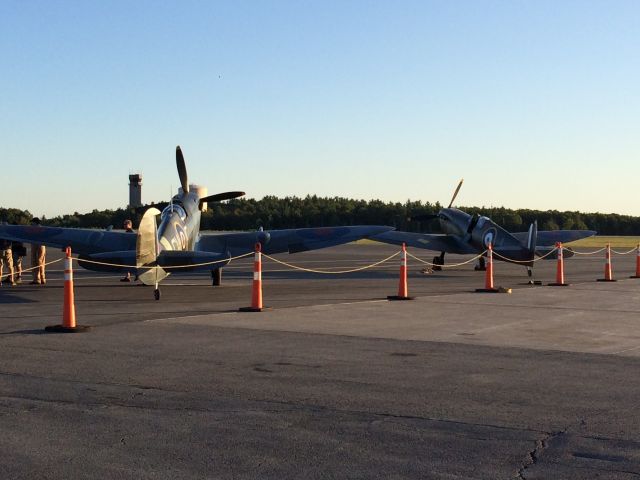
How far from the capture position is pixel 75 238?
24.5 m

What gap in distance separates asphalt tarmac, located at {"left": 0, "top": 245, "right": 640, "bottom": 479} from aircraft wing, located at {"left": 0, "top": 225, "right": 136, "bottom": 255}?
880 centimetres

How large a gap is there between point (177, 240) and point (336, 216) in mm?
92390

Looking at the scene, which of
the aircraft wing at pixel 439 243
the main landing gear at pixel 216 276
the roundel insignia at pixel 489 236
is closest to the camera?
the main landing gear at pixel 216 276

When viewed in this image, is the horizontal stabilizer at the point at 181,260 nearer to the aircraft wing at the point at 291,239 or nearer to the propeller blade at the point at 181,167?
the aircraft wing at the point at 291,239

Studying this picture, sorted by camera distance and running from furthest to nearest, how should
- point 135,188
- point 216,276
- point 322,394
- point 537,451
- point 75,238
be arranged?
point 135,188, point 75,238, point 216,276, point 322,394, point 537,451

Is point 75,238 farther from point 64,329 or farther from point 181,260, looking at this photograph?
point 64,329

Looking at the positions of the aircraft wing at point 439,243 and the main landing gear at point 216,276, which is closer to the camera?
the main landing gear at point 216,276

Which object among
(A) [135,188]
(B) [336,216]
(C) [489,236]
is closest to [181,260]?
(C) [489,236]


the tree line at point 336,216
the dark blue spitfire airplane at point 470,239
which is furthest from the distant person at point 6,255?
the tree line at point 336,216

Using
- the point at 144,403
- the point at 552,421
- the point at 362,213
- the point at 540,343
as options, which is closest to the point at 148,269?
the point at 540,343

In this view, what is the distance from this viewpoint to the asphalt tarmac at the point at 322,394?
5.40 m

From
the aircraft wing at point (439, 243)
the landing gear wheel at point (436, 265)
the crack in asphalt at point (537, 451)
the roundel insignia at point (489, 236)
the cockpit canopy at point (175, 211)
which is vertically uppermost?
the cockpit canopy at point (175, 211)

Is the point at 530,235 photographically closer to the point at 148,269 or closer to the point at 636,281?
the point at 636,281

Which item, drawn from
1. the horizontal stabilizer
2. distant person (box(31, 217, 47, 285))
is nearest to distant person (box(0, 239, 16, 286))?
distant person (box(31, 217, 47, 285))
